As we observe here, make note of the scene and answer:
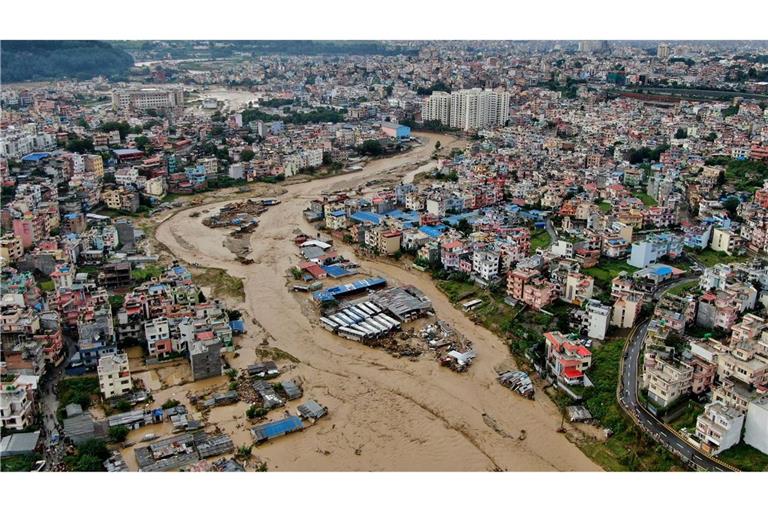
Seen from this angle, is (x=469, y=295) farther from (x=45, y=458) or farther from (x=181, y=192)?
(x=181, y=192)

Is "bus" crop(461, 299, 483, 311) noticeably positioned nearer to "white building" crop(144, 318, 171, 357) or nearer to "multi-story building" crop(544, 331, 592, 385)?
"multi-story building" crop(544, 331, 592, 385)

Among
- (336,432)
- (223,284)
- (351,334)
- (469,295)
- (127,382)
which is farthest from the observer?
(223,284)

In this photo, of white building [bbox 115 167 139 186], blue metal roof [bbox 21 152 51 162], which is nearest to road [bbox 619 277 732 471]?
white building [bbox 115 167 139 186]

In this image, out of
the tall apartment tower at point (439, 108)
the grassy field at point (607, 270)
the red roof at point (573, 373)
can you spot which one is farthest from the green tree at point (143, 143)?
the red roof at point (573, 373)

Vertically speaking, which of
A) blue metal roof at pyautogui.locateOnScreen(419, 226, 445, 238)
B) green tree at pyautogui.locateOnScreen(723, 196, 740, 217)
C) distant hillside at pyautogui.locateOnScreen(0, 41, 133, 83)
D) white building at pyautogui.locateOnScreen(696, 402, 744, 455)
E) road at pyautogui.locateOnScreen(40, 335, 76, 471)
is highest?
distant hillside at pyautogui.locateOnScreen(0, 41, 133, 83)

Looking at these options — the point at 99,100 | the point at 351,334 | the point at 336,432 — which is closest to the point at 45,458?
the point at 336,432
